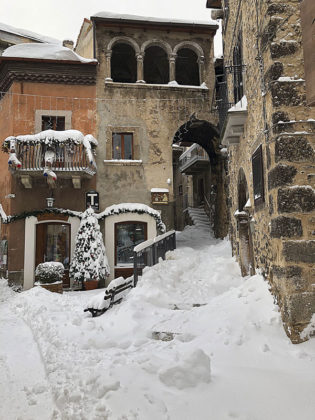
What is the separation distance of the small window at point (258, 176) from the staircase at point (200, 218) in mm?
12355

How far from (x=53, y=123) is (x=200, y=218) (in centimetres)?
1017

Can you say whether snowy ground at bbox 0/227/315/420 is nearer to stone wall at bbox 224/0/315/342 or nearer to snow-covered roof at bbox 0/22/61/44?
stone wall at bbox 224/0/315/342

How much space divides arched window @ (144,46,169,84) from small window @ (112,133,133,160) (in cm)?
427

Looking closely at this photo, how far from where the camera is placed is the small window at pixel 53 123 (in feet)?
44.5

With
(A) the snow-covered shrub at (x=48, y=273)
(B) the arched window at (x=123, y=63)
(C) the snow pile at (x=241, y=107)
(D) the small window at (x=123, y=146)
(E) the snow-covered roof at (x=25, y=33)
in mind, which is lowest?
(A) the snow-covered shrub at (x=48, y=273)

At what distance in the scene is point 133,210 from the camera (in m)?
13.2

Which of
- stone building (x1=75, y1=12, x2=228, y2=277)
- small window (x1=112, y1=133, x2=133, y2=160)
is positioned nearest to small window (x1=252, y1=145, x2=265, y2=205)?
stone building (x1=75, y1=12, x2=228, y2=277)

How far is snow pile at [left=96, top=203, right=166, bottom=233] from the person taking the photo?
13062mm

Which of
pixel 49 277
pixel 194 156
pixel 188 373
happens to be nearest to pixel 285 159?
pixel 188 373

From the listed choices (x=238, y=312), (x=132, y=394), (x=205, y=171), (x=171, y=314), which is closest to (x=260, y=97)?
(x=238, y=312)

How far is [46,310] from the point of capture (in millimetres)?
7738

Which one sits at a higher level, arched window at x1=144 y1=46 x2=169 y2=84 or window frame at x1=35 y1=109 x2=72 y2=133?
arched window at x1=144 y1=46 x2=169 y2=84

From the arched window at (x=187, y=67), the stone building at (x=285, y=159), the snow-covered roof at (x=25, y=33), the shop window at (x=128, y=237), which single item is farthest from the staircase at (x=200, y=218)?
the snow-covered roof at (x=25, y=33)

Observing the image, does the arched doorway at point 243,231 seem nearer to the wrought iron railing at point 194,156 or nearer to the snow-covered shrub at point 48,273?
the snow-covered shrub at point 48,273
